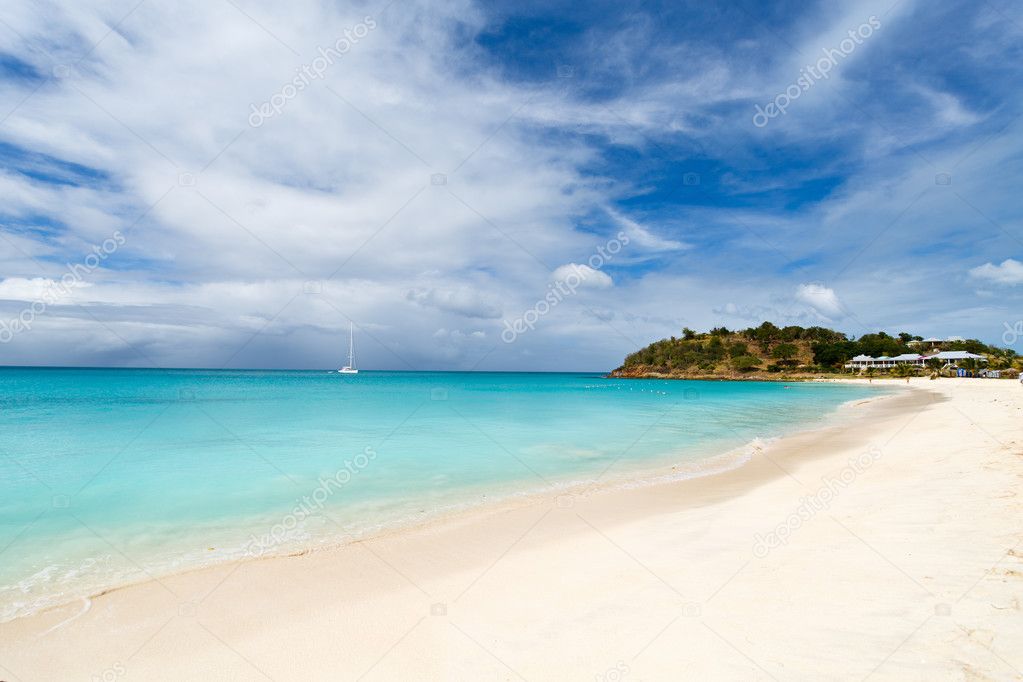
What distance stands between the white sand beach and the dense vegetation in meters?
124

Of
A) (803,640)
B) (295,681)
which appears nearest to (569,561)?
(803,640)

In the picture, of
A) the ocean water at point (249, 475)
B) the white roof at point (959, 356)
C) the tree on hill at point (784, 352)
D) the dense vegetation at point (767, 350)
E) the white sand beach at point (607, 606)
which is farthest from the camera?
the tree on hill at point (784, 352)

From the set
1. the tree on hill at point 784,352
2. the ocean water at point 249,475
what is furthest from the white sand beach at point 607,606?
the tree on hill at point 784,352

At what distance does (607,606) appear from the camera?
17.0 feet

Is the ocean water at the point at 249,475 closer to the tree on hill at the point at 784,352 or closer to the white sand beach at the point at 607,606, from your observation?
the white sand beach at the point at 607,606

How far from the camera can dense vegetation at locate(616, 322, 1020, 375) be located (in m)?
117

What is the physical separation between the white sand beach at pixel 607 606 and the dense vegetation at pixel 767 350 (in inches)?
4874

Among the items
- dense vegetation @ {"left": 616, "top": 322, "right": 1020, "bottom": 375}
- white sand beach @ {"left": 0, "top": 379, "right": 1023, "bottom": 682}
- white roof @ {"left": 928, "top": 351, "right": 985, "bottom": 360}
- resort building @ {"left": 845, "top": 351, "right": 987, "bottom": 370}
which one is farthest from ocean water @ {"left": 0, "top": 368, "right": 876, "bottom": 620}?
dense vegetation @ {"left": 616, "top": 322, "right": 1020, "bottom": 375}

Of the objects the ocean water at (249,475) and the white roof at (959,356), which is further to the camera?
the white roof at (959,356)

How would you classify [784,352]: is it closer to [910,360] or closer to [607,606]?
[910,360]

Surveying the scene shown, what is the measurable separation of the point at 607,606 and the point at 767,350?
151 metres

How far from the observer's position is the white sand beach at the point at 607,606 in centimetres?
400

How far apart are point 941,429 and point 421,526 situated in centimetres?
2152

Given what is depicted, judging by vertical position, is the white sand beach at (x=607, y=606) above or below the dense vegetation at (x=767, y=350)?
below
